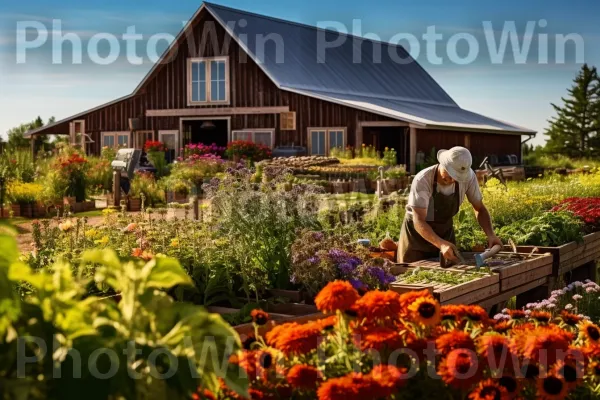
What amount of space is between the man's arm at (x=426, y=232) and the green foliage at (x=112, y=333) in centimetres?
478

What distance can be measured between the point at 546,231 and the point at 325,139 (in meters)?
20.1

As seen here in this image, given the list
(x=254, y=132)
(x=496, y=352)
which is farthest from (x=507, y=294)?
(x=254, y=132)

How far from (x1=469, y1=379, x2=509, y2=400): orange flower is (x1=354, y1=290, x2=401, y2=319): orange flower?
0.40 m

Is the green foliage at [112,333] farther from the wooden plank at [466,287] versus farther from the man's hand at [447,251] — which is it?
the man's hand at [447,251]

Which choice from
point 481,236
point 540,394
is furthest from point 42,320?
point 481,236

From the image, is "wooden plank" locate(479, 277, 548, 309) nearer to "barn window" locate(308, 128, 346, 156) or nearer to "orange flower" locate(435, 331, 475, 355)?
"orange flower" locate(435, 331, 475, 355)

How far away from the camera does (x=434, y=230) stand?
7.79 m

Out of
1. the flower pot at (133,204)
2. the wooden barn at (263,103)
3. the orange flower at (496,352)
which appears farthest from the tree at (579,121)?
the orange flower at (496,352)

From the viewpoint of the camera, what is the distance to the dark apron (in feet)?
24.6

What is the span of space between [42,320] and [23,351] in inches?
3.6

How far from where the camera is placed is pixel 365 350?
3.13 meters

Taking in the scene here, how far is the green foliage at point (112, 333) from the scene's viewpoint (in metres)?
2.22

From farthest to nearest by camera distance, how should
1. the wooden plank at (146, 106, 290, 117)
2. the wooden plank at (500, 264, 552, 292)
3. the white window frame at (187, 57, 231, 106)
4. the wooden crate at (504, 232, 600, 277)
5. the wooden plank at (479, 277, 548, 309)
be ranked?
the white window frame at (187, 57, 231, 106) < the wooden plank at (146, 106, 290, 117) < the wooden crate at (504, 232, 600, 277) < the wooden plank at (500, 264, 552, 292) < the wooden plank at (479, 277, 548, 309)

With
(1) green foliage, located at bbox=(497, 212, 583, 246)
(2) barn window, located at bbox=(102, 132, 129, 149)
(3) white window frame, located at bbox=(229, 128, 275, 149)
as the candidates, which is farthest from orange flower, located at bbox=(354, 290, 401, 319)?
(2) barn window, located at bbox=(102, 132, 129, 149)
